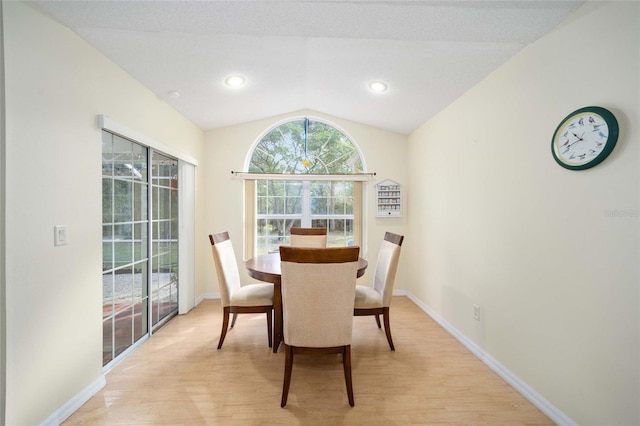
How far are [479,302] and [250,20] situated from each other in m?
2.64

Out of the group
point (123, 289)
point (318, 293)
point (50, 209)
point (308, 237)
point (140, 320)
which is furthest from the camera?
point (308, 237)

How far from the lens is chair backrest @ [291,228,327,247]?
340 centimetres

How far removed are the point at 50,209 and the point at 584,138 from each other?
2.89 metres

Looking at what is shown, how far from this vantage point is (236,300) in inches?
94.4

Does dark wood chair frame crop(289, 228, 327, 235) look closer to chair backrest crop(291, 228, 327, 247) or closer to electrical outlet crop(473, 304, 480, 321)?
chair backrest crop(291, 228, 327, 247)

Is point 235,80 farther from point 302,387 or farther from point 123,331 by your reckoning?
point 302,387

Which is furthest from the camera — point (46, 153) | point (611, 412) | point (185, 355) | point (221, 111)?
point (221, 111)

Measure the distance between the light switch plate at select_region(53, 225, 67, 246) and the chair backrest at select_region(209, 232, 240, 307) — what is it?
0.95m

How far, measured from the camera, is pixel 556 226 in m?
1.63

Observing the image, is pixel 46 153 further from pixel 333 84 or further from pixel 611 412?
pixel 611 412

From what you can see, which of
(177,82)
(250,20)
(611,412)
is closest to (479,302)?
(611,412)

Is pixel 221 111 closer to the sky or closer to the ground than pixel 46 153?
closer to the sky

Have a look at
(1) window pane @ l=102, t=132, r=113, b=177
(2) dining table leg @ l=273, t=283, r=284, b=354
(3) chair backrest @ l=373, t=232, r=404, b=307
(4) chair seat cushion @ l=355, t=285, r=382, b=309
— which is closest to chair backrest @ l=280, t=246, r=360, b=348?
(2) dining table leg @ l=273, t=283, r=284, b=354

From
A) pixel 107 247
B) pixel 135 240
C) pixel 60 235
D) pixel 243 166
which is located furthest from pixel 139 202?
pixel 243 166
